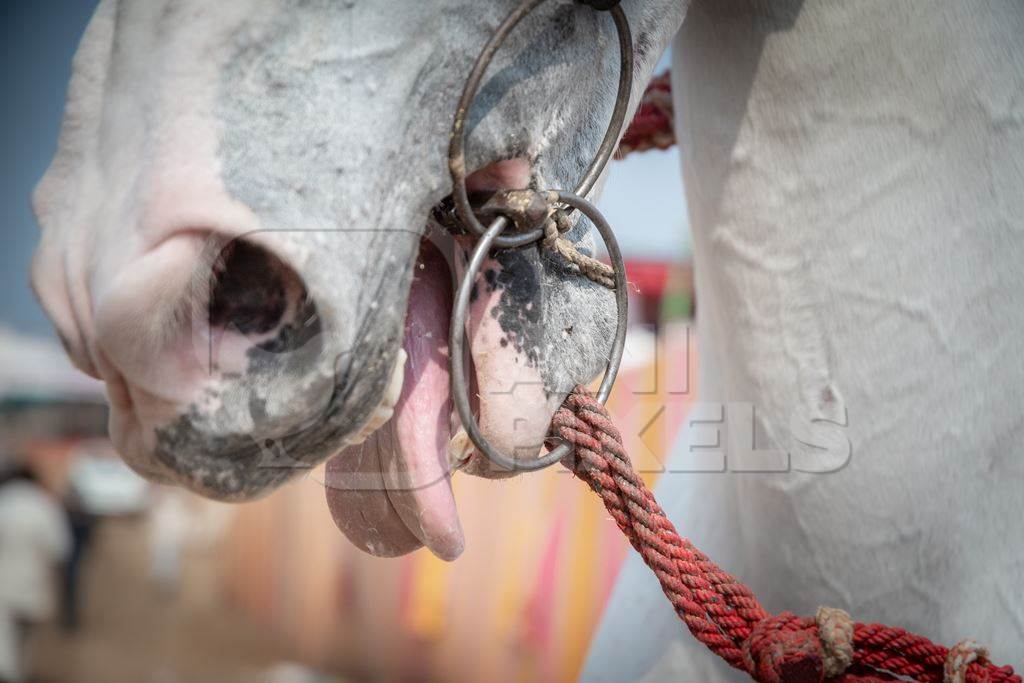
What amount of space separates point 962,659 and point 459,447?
1.36ft

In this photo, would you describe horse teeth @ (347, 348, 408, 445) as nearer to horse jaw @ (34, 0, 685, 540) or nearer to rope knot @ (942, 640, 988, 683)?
horse jaw @ (34, 0, 685, 540)

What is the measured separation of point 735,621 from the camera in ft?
2.11

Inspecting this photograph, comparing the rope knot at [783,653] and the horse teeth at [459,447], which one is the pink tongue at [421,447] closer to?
the horse teeth at [459,447]

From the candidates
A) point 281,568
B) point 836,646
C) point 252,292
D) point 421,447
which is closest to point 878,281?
point 836,646

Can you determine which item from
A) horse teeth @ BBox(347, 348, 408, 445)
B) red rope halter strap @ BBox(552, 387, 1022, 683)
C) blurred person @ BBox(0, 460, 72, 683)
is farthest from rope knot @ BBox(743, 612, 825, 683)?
blurred person @ BBox(0, 460, 72, 683)

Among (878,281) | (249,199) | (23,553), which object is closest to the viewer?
(249,199)

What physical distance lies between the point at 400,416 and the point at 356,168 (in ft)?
0.60

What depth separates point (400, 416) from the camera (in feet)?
1.93

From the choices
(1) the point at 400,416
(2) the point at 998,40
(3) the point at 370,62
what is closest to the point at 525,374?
(1) the point at 400,416

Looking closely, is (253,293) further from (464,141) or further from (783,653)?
(783,653)

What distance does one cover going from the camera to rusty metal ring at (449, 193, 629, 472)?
1.79 ft

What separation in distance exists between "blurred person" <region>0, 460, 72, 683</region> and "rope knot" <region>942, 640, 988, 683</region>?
10.2 ft

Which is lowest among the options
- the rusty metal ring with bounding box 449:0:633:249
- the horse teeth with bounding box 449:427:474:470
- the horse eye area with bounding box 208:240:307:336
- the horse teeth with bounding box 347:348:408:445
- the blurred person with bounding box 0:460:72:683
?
the blurred person with bounding box 0:460:72:683

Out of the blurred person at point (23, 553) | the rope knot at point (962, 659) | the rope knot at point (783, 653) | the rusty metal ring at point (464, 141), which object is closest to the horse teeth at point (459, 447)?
the rusty metal ring at point (464, 141)
